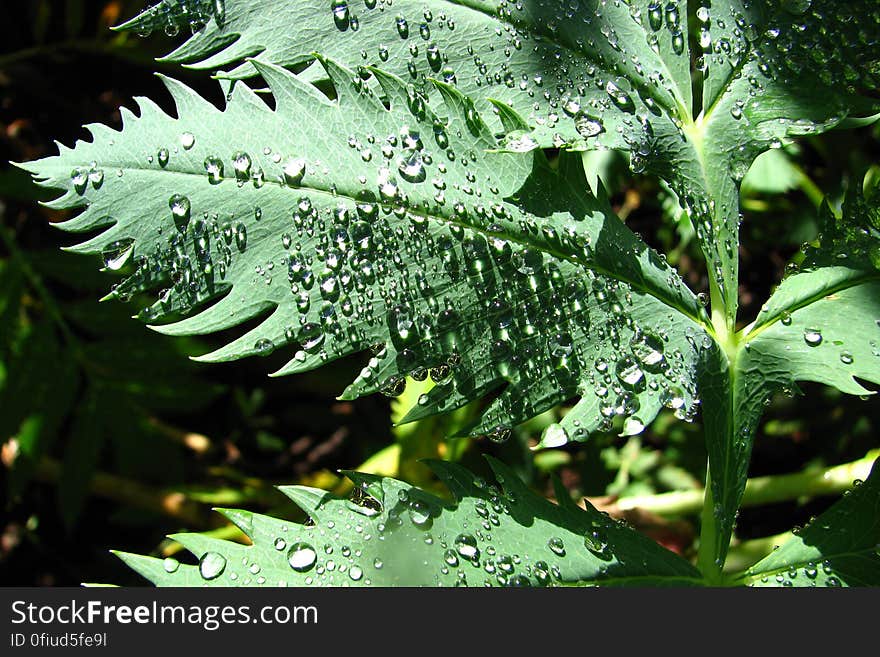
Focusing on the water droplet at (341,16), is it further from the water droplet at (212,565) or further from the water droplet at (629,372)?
the water droplet at (212,565)

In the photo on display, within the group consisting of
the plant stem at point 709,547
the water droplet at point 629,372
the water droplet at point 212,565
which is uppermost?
the water droplet at point 629,372

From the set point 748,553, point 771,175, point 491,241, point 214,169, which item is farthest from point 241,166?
point 771,175

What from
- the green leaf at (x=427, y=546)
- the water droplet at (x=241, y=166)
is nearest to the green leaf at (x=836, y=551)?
the green leaf at (x=427, y=546)

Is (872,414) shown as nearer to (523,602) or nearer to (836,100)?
(836,100)

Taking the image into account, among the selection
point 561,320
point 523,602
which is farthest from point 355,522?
point 561,320

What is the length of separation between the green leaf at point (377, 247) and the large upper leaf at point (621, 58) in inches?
3.0

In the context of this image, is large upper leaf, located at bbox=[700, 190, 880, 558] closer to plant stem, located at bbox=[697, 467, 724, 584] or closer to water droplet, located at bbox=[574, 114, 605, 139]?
plant stem, located at bbox=[697, 467, 724, 584]

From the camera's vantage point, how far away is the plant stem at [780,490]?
4.08 ft

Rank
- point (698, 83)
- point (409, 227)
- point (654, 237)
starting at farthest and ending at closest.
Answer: point (654, 237) < point (698, 83) < point (409, 227)

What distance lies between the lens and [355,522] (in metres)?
0.82

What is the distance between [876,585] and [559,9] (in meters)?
0.72

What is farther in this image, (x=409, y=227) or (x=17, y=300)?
(x=17, y=300)

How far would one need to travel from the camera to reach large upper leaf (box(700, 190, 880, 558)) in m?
0.86

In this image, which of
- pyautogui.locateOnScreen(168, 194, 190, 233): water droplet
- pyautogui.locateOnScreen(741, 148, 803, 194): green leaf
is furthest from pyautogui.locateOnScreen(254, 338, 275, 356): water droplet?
pyautogui.locateOnScreen(741, 148, 803, 194): green leaf
